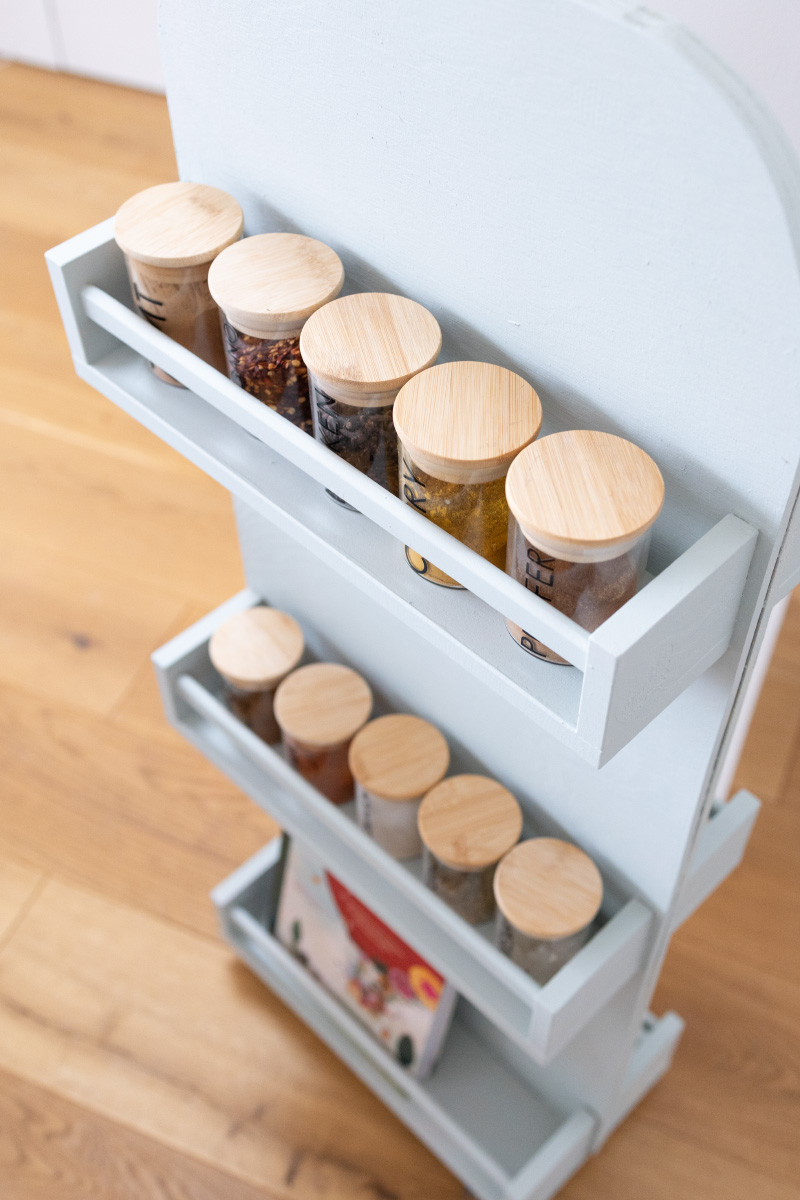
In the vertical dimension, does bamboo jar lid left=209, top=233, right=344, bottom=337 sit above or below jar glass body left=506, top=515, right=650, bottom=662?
above

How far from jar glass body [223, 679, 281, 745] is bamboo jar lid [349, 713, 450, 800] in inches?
5.3

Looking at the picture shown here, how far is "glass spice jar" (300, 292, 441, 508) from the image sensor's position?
0.68 m

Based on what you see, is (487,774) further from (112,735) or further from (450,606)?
(112,735)

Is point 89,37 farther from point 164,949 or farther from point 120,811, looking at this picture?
point 164,949

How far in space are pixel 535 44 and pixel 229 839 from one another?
1.25 meters

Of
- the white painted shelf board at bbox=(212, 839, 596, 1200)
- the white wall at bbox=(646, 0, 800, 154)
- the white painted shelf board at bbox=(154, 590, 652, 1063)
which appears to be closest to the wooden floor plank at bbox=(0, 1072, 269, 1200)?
the white painted shelf board at bbox=(212, 839, 596, 1200)

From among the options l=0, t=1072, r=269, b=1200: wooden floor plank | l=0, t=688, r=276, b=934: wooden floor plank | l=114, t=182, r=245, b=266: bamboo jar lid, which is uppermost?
l=114, t=182, r=245, b=266: bamboo jar lid

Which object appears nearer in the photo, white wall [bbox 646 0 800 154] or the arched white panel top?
the arched white panel top

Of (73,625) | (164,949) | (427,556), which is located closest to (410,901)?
(427,556)

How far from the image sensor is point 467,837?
3.16 ft

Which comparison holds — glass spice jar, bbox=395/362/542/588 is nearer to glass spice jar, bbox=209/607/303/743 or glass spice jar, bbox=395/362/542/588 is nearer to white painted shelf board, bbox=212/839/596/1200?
glass spice jar, bbox=209/607/303/743

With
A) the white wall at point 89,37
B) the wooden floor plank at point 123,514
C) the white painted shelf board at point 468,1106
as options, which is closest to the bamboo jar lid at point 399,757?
the white painted shelf board at point 468,1106

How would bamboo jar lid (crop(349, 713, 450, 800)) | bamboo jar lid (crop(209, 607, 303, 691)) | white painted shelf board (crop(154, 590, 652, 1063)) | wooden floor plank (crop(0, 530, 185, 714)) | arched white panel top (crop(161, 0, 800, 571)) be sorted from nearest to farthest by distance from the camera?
arched white panel top (crop(161, 0, 800, 571)), white painted shelf board (crop(154, 590, 652, 1063)), bamboo jar lid (crop(349, 713, 450, 800)), bamboo jar lid (crop(209, 607, 303, 691)), wooden floor plank (crop(0, 530, 185, 714))

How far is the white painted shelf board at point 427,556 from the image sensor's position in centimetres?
58
